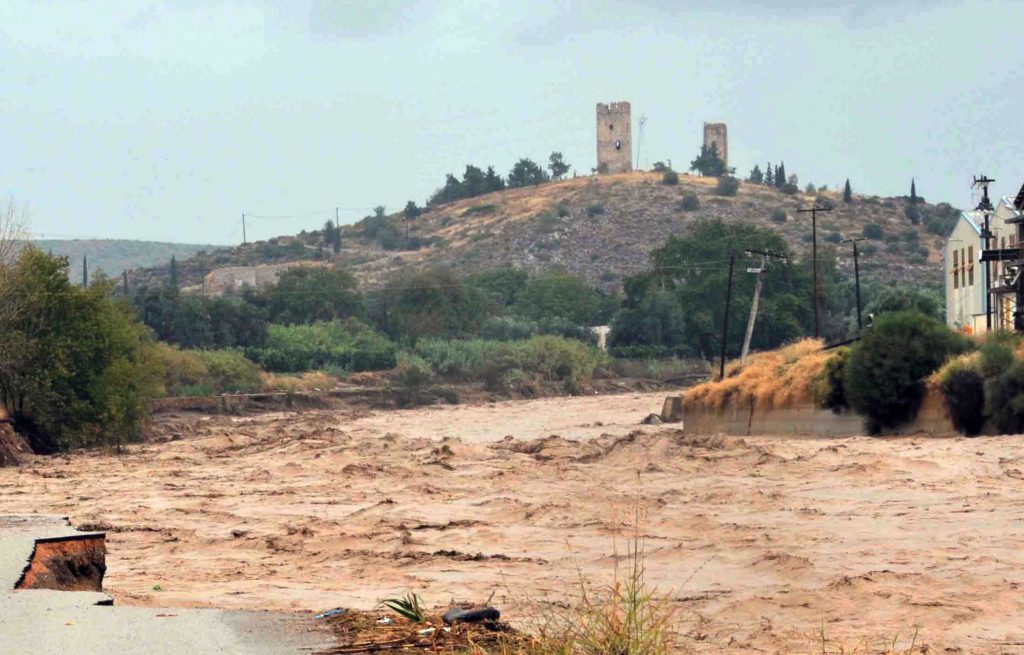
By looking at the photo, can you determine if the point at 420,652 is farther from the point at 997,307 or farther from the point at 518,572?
the point at 997,307

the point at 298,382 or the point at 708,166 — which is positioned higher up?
the point at 708,166

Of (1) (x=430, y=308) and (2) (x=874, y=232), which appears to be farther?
(2) (x=874, y=232)

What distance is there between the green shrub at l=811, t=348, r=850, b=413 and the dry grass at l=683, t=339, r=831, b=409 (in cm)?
78

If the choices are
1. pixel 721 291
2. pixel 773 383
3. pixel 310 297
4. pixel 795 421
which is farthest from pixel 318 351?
pixel 795 421

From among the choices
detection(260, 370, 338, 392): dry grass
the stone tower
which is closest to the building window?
detection(260, 370, 338, 392): dry grass

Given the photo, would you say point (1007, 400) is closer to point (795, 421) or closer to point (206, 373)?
point (795, 421)

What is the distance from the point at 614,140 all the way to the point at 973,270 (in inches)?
4911

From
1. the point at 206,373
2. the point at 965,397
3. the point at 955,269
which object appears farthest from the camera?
the point at 206,373

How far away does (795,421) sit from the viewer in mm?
46625

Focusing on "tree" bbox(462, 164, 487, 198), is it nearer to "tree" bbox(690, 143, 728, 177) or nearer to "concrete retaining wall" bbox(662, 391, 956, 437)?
"tree" bbox(690, 143, 728, 177)

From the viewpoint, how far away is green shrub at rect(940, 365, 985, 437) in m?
37.2

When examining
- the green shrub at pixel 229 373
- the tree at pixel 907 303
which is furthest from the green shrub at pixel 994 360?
the green shrub at pixel 229 373

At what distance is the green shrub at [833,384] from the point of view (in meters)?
44.0

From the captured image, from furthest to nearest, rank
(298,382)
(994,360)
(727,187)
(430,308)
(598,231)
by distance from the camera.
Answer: (727,187) < (598,231) < (430,308) < (298,382) < (994,360)
